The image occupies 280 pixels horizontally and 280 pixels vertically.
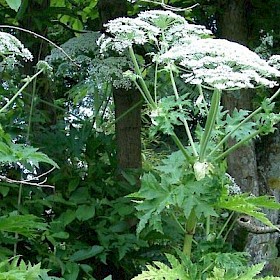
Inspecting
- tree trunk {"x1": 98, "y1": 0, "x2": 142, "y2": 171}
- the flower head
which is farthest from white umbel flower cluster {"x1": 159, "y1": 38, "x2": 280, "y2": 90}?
tree trunk {"x1": 98, "y1": 0, "x2": 142, "y2": 171}

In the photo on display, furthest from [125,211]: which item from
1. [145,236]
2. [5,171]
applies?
[5,171]

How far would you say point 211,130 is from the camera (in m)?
1.48

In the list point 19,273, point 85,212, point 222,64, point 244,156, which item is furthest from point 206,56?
point 244,156

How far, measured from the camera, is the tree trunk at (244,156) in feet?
7.36

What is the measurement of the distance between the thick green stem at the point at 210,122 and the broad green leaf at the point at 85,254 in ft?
1.83

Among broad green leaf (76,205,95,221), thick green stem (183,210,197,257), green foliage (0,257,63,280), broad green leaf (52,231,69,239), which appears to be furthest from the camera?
broad green leaf (76,205,95,221)

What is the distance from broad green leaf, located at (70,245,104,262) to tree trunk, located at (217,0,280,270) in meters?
0.56

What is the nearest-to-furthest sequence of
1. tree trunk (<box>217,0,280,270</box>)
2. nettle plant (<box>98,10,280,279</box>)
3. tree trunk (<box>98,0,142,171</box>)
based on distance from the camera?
nettle plant (<box>98,10,280,279</box>) → tree trunk (<box>217,0,280,270</box>) → tree trunk (<box>98,0,142,171</box>)

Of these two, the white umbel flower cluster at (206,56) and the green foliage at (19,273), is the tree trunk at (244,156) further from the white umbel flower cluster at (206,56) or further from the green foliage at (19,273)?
the green foliage at (19,273)

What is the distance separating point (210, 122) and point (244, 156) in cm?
87

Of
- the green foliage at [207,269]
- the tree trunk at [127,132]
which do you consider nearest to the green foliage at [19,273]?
the green foliage at [207,269]

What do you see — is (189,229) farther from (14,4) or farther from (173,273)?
(14,4)

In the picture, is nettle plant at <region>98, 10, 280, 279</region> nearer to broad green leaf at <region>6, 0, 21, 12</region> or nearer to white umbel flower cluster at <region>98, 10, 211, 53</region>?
white umbel flower cluster at <region>98, 10, 211, 53</region>

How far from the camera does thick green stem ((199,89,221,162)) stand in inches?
57.4
